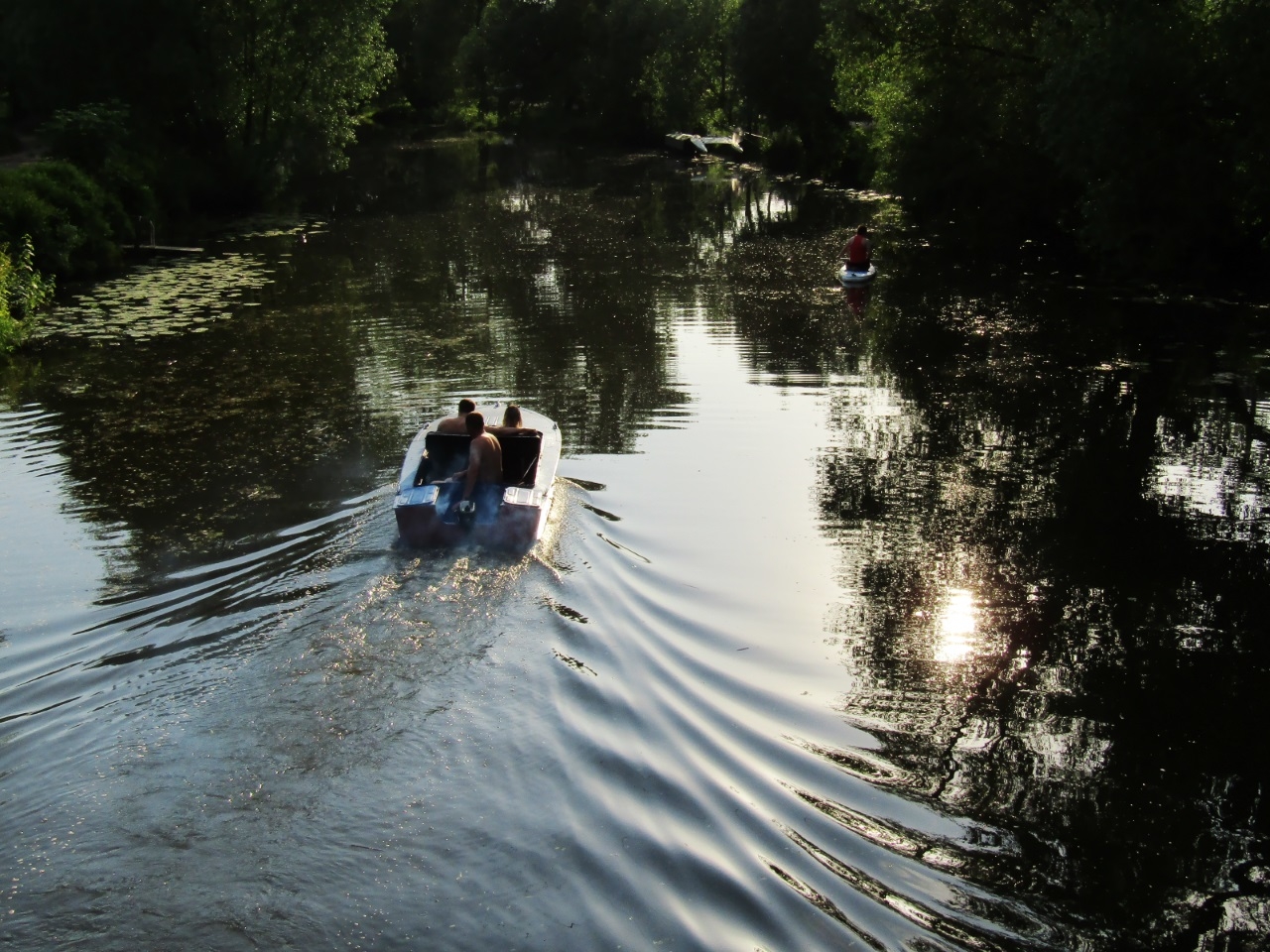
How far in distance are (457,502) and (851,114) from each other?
46.6 metres

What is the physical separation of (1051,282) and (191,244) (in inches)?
825

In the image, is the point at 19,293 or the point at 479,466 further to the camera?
the point at 19,293

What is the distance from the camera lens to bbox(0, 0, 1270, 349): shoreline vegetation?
21.7 meters

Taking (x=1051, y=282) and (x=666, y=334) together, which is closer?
(x=666, y=334)


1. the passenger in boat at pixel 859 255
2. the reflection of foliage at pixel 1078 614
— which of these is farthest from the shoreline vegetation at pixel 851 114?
the reflection of foliage at pixel 1078 614

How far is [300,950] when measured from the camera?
5.15 meters

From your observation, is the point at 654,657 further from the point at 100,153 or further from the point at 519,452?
the point at 100,153

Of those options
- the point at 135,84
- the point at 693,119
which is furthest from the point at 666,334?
the point at 693,119

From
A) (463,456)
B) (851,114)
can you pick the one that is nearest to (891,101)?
(851,114)

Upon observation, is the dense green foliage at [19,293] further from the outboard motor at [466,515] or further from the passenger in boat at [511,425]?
the outboard motor at [466,515]

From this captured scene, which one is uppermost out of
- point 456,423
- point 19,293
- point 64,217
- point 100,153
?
point 100,153

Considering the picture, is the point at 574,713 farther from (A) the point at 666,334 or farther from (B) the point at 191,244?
(B) the point at 191,244

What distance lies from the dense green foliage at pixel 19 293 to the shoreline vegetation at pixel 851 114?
0.10 metres

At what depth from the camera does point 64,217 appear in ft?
77.4
